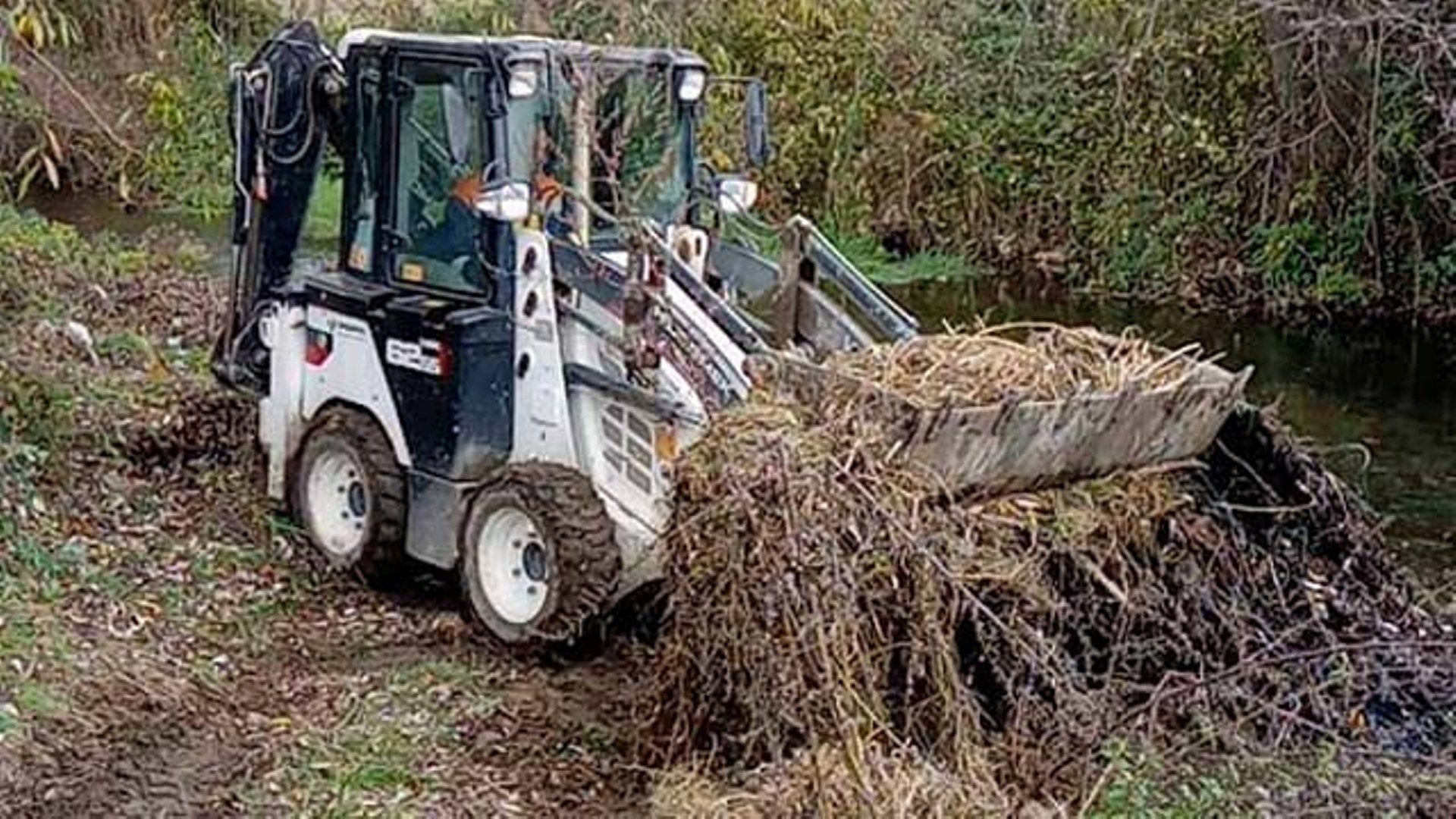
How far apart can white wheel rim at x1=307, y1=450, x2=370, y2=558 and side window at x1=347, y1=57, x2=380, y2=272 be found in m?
0.74

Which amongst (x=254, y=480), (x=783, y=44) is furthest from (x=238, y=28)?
(x=254, y=480)

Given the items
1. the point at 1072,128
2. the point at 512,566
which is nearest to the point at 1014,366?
the point at 512,566

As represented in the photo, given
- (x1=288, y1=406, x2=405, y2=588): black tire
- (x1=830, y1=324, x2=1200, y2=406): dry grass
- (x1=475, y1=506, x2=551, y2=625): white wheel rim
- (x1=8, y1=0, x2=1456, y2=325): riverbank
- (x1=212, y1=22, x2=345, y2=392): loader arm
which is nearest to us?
(x1=830, y1=324, x2=1200, y2=406): dry grass

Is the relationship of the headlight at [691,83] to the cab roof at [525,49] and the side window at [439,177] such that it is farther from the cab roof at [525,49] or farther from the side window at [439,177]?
the side window at [439,177]

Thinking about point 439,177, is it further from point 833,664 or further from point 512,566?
point 833,664

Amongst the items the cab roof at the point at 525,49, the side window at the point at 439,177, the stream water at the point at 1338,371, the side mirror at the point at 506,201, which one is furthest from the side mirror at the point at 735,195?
the stream water at the point at 1338,371

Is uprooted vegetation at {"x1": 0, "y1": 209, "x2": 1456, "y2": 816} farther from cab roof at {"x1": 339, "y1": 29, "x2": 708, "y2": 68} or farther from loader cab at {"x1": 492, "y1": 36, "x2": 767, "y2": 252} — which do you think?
cab roof at {"x1": 339, "y1": 29, "x2": 708, "y2": 68}

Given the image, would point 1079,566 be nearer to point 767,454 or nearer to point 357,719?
point 767,454

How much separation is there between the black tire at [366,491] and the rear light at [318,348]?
8.1 inches

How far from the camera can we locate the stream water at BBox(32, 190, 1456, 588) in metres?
10.1

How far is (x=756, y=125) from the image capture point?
7.34 meters

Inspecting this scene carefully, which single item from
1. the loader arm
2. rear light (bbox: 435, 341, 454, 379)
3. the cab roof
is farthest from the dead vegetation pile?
the loader arm

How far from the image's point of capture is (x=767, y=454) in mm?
5316

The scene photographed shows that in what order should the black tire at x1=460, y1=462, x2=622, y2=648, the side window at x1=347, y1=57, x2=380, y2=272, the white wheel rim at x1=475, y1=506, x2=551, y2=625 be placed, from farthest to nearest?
the side window at x1=347, y1=57, x2=380, y2=272
the white wheel rim at x1=475, y1=506, x2=551, y2=625
the black tire at x1=460, y1=462, x2=622, y2=648
